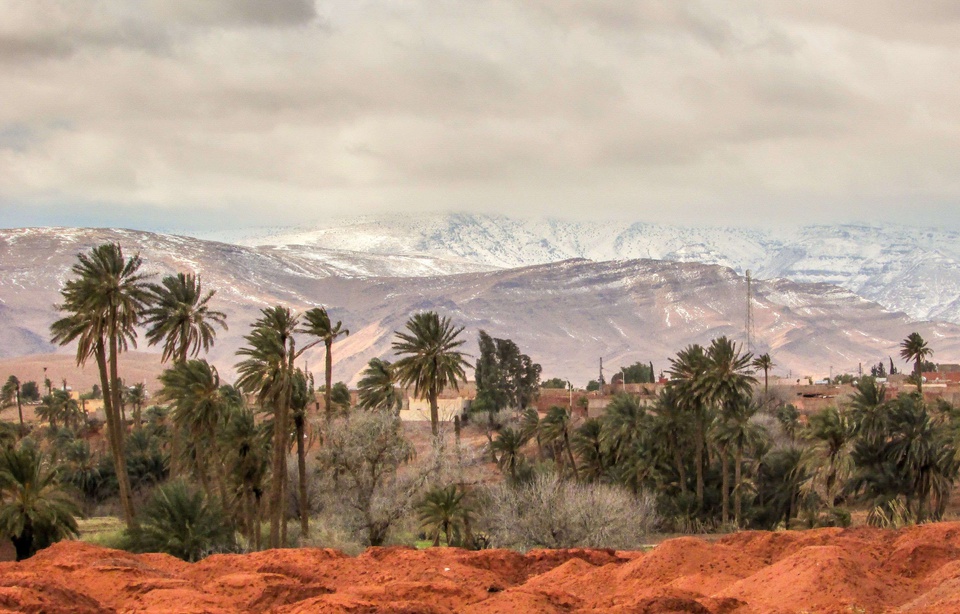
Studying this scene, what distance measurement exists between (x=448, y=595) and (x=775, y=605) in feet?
20.5

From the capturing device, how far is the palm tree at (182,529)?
48719mm

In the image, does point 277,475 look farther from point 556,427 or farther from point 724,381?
A: point 556,427

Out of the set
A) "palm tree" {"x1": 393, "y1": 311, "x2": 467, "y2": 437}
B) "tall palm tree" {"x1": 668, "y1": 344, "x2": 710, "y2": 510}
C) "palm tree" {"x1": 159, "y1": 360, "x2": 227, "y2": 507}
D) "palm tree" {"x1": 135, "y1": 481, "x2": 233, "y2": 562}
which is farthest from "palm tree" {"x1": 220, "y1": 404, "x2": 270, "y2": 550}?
"tall palm tree" {"x1": 668, "y1": 344, "x2": 710, "y2": 510}

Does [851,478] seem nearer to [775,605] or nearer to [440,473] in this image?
[440,473]

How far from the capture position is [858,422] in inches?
2825

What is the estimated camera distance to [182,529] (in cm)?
4919

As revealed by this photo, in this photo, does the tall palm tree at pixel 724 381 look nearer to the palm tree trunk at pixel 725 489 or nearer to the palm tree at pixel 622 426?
the palm tree trunk at pixel 725 489

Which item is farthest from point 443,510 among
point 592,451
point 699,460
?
point 592,451

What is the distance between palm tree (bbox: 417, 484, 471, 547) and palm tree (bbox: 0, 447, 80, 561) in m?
17.4

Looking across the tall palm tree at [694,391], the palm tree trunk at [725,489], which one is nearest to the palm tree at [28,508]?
the tall palm tree at [694,391]

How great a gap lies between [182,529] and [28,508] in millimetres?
5599

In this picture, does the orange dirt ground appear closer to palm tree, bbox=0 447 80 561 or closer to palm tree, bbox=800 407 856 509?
palm tree, bbox=0 447 80 561

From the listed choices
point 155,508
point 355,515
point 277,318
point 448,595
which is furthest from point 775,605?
point 355,515

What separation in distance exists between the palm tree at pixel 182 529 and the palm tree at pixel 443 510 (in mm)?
11910
